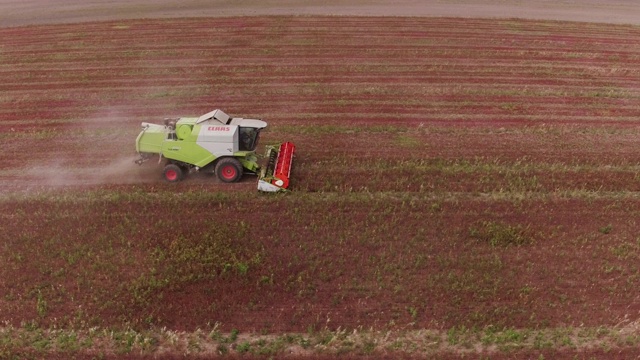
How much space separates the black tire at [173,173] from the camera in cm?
1363

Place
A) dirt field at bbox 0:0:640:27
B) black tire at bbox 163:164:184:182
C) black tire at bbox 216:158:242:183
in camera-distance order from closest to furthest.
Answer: black tire at bbox 216:158:242:183 < black tire at bbox 163:164:184:182 < dirt field at bbox 0:0:640:27

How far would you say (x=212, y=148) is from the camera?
43.6 ft

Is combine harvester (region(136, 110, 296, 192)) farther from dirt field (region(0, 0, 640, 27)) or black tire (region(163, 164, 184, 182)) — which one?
dirt field (region(0, 0, 640, 27))

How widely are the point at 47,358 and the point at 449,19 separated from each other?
33.1 meters

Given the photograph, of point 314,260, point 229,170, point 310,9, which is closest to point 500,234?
point 314,260

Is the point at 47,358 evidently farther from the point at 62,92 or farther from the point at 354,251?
the point at 62,92

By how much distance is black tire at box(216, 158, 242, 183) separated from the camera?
530 inches

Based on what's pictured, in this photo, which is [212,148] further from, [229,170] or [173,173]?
[173,173]

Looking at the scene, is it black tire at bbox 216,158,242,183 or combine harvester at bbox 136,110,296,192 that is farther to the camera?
black tire at bbox 216,158,242,183

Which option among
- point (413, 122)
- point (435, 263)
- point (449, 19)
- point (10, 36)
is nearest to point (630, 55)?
point (449, 19)

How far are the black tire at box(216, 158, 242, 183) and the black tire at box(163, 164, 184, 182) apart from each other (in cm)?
114

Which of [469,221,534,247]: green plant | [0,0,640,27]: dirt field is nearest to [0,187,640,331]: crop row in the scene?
[469,221,534,247]: green plant

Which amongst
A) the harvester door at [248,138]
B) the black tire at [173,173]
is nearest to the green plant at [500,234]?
the harvester door at [248,138]

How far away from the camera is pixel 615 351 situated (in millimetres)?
8633
